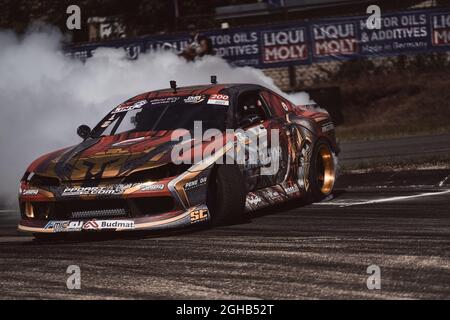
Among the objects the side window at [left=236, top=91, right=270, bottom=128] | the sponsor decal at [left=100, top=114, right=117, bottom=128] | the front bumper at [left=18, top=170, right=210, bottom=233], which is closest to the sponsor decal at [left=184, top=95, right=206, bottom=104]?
the side window at [left=236, top=91, right=270, bottom=128]

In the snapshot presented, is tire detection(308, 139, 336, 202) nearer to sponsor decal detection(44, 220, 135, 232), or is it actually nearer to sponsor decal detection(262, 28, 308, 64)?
sponsor decal detection(44, 220, 135, 232)

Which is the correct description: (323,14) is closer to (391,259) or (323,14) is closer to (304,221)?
(304,221)

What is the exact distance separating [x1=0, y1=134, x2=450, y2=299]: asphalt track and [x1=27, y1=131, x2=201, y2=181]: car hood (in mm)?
569

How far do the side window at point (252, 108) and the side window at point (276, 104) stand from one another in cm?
8

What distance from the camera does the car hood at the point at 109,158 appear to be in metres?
8.50

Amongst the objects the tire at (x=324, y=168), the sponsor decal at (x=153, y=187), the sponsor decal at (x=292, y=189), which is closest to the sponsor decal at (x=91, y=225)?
the sponsor decal at (x=153, y=187)

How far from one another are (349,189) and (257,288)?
18.6ft

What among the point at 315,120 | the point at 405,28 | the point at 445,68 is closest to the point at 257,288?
the point at 315,120

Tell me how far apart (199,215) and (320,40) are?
1459cm

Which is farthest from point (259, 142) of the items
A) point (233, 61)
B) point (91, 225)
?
point (233, 61)

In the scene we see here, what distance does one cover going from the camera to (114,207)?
8.45 m

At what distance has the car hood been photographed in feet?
27.9

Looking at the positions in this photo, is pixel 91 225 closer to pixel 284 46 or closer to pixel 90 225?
pixel 90 225

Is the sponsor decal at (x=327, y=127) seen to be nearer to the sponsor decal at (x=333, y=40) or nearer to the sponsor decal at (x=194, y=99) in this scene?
the sponsor decal at (x=194, y=99)
